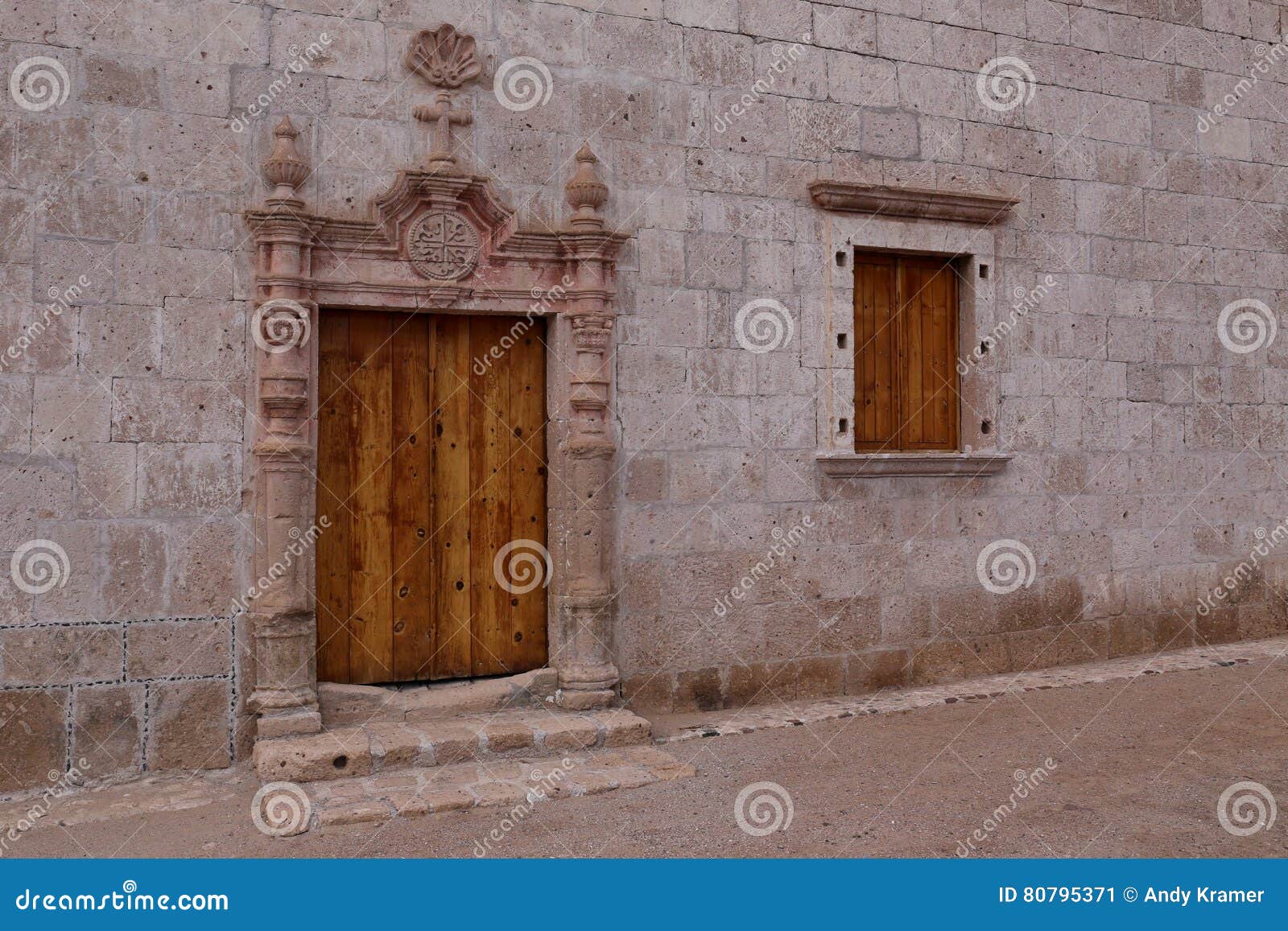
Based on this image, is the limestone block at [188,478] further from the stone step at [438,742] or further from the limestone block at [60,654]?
the stone step at [438,742]

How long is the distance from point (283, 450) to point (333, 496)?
1.30ft

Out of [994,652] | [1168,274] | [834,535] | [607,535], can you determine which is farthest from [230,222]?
[1168,274]

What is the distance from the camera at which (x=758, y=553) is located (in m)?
5.56

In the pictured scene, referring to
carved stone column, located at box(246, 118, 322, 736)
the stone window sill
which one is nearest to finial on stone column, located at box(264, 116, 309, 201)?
carved stone column, located at box(246, 118, 322, 736)

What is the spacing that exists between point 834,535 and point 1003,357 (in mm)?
1540

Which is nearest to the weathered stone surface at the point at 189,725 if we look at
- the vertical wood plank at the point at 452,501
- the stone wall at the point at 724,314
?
the stone wall at the point at 724,314

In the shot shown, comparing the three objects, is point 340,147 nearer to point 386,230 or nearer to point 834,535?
point 386,230

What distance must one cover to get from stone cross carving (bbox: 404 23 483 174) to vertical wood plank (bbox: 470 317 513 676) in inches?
31.9

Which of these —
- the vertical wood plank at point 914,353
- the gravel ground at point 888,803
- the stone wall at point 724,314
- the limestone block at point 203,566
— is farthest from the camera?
the vertical wood plank at point 914,353

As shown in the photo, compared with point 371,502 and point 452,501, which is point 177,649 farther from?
point 452,501

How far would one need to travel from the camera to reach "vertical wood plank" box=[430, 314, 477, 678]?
5066 mm

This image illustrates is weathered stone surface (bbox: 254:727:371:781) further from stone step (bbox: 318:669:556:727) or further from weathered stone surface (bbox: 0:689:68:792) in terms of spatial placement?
weathered stone surface (bbox: 0:689:68:792)

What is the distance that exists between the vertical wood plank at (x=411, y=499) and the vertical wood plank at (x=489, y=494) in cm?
22

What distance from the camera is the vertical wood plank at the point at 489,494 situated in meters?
5.14
